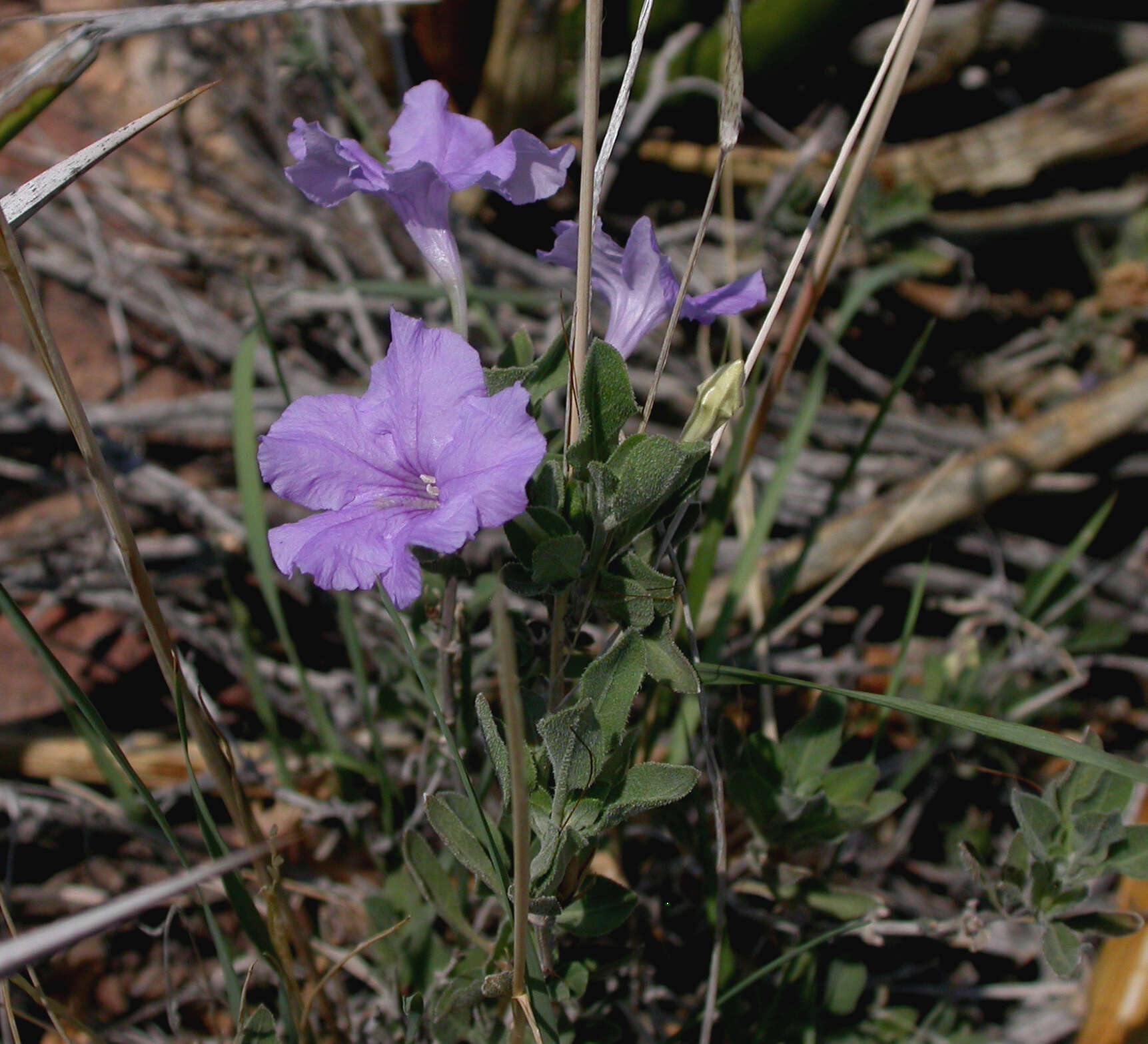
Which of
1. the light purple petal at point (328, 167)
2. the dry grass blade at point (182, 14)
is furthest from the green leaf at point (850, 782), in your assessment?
the dry grass blade at point (182, 14)

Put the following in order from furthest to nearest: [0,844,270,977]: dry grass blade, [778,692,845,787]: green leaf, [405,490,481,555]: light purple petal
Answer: [778,692,845,787]: green leaf, [405,490,481,555]: light purple petal, [0,844,270,977]: dry grass blade

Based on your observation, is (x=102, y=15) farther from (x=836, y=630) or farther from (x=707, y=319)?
(x=836, y=630)

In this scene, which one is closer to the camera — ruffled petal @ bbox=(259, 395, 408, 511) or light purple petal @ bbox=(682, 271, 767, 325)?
ruffled petal @ bbox=(259, 395, 408, 511)

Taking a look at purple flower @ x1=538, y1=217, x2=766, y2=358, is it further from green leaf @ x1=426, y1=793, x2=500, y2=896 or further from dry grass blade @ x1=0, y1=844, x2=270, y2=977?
dry grass blade @ x1=0, y1=844, x2=270, y2=977

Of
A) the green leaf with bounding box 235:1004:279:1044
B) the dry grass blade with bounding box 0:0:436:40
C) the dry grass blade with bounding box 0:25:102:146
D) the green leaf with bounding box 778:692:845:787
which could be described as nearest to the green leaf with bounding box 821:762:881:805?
the green leaf with bounding box 778:692:845:787

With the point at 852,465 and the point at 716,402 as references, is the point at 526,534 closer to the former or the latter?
the point at 716,402

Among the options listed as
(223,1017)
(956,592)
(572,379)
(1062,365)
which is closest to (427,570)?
(572,379)
